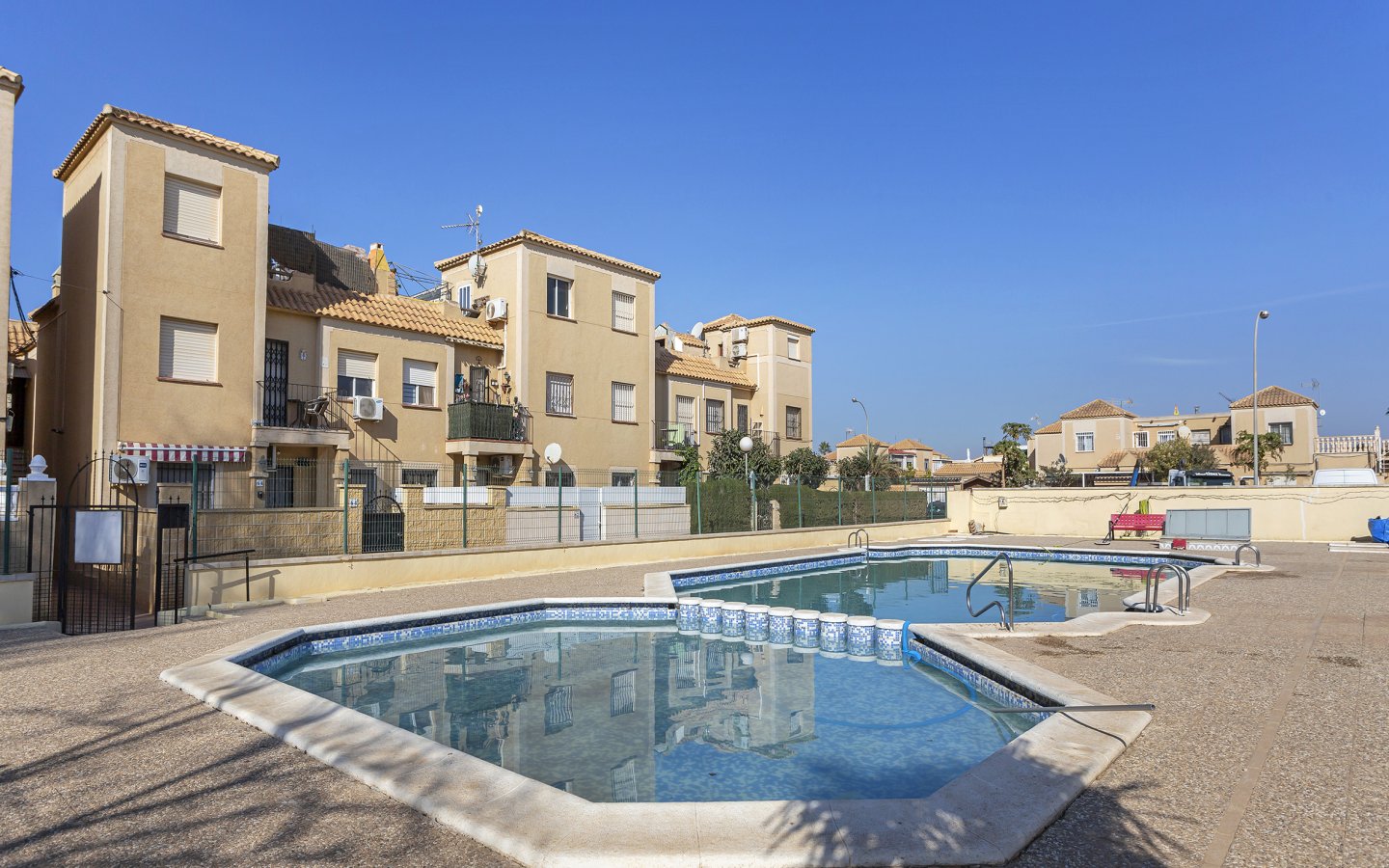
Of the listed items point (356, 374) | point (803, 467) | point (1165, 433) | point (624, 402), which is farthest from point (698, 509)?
point (1165, 433)

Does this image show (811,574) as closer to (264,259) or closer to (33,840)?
(264,259)

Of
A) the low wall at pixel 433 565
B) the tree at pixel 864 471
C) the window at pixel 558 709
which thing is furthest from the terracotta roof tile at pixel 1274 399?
the window at pixel 558 709

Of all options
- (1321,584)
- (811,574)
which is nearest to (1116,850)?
(1321,584)

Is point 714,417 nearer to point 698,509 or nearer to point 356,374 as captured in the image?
point 698,509

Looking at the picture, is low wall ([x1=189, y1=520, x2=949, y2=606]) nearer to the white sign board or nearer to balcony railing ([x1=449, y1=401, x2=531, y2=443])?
the white sign board

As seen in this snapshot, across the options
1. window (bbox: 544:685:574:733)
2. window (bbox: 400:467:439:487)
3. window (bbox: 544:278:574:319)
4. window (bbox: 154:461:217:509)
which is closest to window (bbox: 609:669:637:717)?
window (bbox: 544:685:574:733)

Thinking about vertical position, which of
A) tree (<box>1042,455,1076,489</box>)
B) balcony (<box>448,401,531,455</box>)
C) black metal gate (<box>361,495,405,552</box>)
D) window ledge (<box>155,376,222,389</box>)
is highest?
window ledge (<box>155,376,222,389</box>)

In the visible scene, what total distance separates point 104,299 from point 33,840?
15.1 m

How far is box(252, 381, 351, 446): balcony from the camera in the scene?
18.2 meters

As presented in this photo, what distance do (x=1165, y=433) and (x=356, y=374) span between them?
55.9 metres

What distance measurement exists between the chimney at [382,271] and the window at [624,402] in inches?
297

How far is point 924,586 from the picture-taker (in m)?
17.3

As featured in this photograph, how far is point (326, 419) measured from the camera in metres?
19.5

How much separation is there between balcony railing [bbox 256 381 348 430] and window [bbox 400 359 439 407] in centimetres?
199
